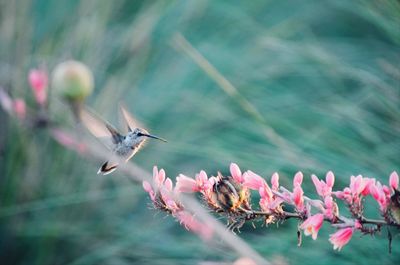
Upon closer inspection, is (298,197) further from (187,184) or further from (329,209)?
(187,184)

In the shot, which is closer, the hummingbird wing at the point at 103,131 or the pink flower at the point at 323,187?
the pink flower at the point at 323,187

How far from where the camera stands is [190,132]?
2918mm

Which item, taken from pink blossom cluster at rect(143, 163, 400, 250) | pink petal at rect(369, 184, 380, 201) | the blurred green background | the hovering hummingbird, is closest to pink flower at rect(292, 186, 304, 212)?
pink blossom cluster at rect(143, 163, 400, 250)

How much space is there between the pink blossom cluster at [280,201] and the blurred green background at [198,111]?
0.79m

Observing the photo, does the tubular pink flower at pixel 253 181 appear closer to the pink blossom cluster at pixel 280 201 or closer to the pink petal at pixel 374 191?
the pink blossom cluster at pixel 280 201

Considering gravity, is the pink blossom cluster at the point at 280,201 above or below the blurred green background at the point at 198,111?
below

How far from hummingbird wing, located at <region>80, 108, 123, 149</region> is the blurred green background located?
555 millimetres

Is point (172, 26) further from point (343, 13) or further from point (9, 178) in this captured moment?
point (9, 178)

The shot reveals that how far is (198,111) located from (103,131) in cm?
159

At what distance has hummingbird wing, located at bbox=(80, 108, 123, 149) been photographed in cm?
134

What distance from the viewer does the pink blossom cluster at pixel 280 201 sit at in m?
1.09

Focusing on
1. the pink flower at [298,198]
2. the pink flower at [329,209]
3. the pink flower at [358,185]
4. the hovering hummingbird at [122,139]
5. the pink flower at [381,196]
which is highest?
the hovering hummingbird at [122,139]

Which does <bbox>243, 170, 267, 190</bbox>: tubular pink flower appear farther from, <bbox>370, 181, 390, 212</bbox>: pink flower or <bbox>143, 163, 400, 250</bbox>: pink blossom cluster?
<bbox>370, 181, 390, 212</bbox>: pink flower

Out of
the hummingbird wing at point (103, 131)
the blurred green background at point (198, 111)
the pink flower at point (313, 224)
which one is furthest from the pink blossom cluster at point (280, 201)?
the blurred green background at point (198, 111)
